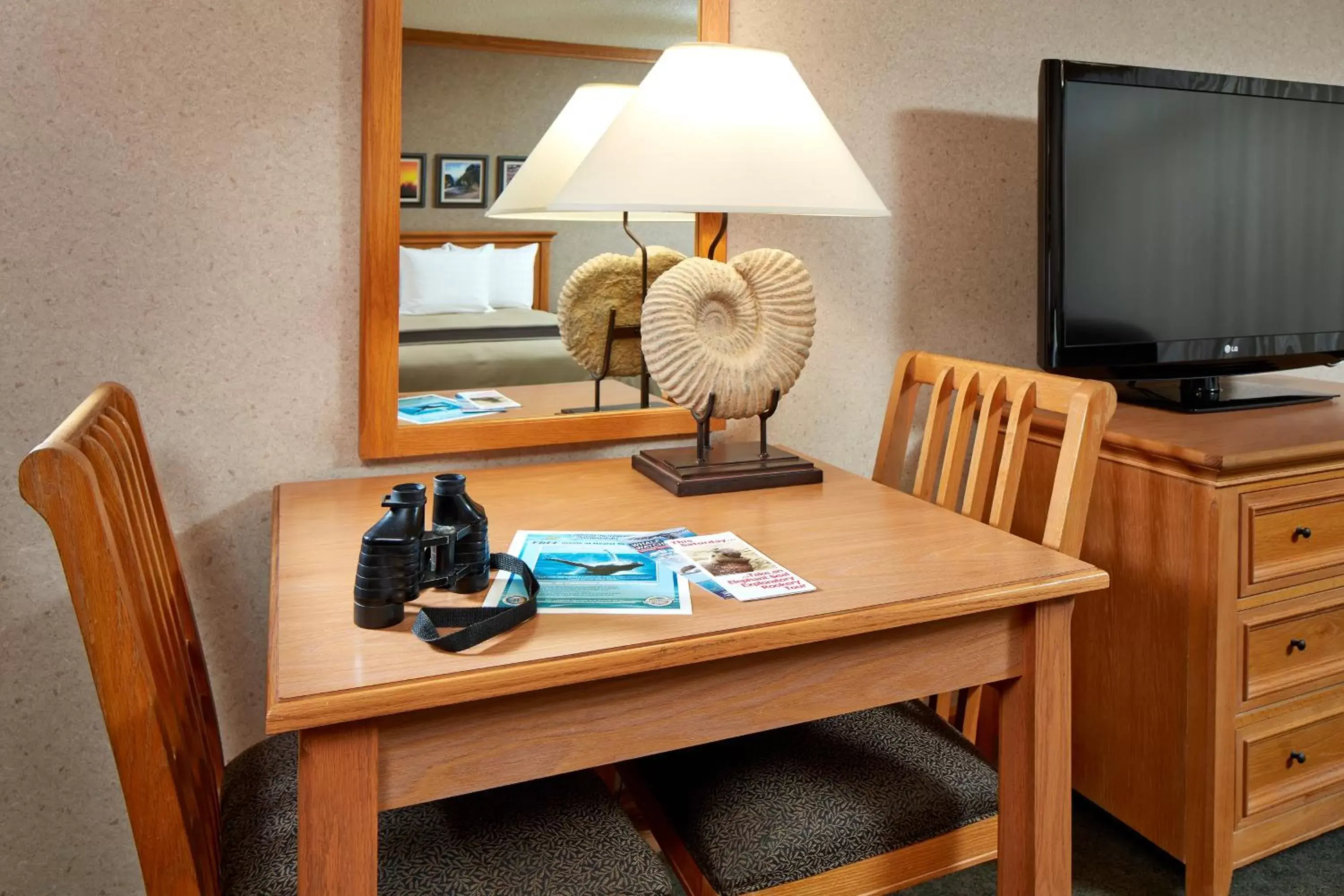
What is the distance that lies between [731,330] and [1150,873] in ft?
4.24

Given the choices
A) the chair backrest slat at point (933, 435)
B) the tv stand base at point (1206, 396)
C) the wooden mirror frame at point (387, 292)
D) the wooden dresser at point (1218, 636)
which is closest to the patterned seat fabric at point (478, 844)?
the wooden mirror frame at point (387, 292)

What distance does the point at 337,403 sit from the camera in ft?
5.21

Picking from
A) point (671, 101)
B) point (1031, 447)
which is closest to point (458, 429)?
point (671, 101)

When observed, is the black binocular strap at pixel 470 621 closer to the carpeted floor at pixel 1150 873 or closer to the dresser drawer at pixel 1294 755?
the carpeted floor at pixel 1150 873

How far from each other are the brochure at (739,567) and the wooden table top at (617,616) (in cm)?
2

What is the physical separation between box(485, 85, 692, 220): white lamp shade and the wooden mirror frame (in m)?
0.10

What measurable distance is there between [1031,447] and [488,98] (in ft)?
4.05

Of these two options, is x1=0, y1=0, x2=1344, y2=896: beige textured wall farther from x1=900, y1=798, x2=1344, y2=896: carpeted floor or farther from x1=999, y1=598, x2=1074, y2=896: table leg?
x1=900, y1=798, x2=1344, y2=896: carpeted floor

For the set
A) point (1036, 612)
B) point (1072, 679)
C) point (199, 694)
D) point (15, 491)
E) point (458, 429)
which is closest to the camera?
point (1036, 612)

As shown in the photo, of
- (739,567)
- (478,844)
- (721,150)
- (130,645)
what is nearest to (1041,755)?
(739,567)

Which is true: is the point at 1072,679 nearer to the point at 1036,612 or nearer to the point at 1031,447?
the point at 1031,447

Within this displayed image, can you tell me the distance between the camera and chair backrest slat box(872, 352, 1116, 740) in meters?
1.35

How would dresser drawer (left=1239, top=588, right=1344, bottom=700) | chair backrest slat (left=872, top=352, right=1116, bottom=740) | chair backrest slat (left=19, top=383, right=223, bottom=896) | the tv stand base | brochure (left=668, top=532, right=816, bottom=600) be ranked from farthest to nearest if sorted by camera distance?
the tv stand base → dresser drawer (left=1239, top=588, right=1344, bottom=700) → chair backrest slat (left=872, top=352, right=1116, bottom=740) → brochure (left=668, top=532, right=816, bottom=600) → chair backrest slat (left=19, top=383, right=223, bottom=896)

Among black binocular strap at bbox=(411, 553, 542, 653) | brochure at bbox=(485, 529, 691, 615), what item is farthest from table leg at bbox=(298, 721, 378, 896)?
brochure at bbox=(485, 529, 691, 615)
